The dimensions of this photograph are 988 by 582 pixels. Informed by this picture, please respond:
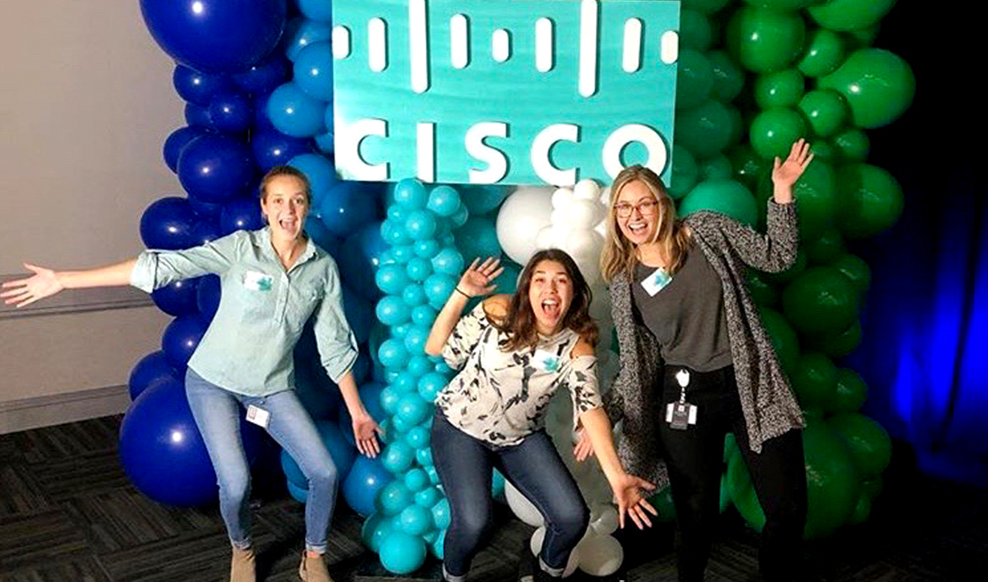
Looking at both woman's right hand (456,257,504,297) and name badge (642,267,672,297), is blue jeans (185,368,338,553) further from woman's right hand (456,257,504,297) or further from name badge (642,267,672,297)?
name badge (642,267,672,297)

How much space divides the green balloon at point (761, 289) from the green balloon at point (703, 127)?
1.43ft

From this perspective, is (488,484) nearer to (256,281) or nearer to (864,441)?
(256,281)

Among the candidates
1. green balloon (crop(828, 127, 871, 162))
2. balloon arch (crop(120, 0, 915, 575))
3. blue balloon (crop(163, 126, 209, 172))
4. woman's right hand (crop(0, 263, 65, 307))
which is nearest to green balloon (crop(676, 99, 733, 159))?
balloon arch (crop(120, 0, 915, 575))

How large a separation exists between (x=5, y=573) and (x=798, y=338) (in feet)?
8.57

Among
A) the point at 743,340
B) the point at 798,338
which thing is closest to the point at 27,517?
the point at 743,340

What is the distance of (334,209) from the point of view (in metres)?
2.85

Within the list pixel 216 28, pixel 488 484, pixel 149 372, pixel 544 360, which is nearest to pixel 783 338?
pixel 544 360

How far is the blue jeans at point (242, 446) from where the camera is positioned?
98.3 inches

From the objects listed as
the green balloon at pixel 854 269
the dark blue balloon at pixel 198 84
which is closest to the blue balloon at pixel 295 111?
the dark blue balloon at pixel 198 84

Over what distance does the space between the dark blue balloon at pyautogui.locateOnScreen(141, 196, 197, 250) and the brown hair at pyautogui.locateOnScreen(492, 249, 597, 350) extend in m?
1.40

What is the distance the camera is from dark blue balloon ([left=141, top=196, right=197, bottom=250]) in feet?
10.5

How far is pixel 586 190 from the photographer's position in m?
2.69

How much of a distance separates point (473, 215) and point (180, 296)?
1.09 meters

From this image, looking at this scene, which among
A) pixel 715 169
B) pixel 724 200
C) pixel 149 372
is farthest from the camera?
pixel 149 372
